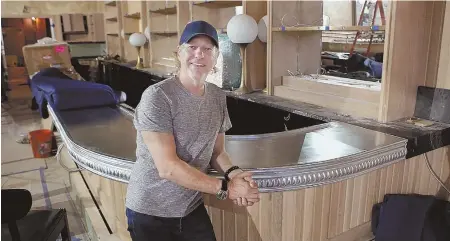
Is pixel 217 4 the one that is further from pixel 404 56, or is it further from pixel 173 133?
pixel 173 133

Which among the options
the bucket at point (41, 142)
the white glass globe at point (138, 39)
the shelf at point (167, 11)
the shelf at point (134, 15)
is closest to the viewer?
the bucket at point (41, 142)

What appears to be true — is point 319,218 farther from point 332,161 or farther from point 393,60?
point 393,60

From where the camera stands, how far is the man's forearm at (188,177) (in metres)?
1.12

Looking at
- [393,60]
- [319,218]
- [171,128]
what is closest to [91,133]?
[171,128]

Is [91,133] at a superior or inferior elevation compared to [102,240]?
superior

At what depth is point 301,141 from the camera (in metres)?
1.80

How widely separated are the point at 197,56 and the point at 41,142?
11.3 ft

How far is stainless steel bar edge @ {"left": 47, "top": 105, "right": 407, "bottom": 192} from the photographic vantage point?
4.89 ft

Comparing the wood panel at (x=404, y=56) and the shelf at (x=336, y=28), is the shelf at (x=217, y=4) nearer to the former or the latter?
the shelf at (x=336, y=28)

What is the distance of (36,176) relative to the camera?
3.56 metres

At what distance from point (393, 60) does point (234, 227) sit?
1.19 meters

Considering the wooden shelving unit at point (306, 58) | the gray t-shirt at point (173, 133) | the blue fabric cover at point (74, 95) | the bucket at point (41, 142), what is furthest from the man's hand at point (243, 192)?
the bucket at point (41, 142)

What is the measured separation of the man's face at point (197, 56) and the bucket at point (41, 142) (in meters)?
3.33

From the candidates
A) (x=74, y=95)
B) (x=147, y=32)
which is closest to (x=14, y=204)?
(x=74, y=95)
